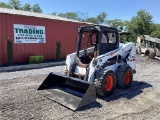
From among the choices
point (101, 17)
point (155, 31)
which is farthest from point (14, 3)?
point (155, 31)

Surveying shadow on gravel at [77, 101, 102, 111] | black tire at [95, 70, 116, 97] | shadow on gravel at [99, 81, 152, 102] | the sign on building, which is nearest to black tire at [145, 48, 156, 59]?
the sign on building

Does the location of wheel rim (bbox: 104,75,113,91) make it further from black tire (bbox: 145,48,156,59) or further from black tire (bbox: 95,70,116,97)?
black tire (bbox: 145,48,156,59)

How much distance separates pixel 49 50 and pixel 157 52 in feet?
32.2

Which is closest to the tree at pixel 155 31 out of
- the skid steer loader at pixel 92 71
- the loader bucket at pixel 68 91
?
the skid steer loader at pixel 92 71

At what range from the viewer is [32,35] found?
12859 mm

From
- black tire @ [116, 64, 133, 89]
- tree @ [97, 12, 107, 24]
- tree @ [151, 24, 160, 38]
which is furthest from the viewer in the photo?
tree @ [97, 12, 107, 24]

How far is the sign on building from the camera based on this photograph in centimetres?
Result: 1204

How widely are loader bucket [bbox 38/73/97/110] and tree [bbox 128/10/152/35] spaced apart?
29.8m

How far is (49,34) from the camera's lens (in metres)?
13.9

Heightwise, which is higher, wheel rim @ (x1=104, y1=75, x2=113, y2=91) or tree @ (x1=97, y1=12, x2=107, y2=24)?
tree @ (x1=97, y1=12, x2=107, y2=24)

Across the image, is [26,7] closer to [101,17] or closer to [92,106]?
[101,17]

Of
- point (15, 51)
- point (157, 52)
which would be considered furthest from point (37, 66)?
point (157, 52)

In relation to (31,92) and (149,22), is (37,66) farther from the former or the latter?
(149,22)

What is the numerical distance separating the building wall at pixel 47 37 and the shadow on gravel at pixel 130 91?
736 cm
